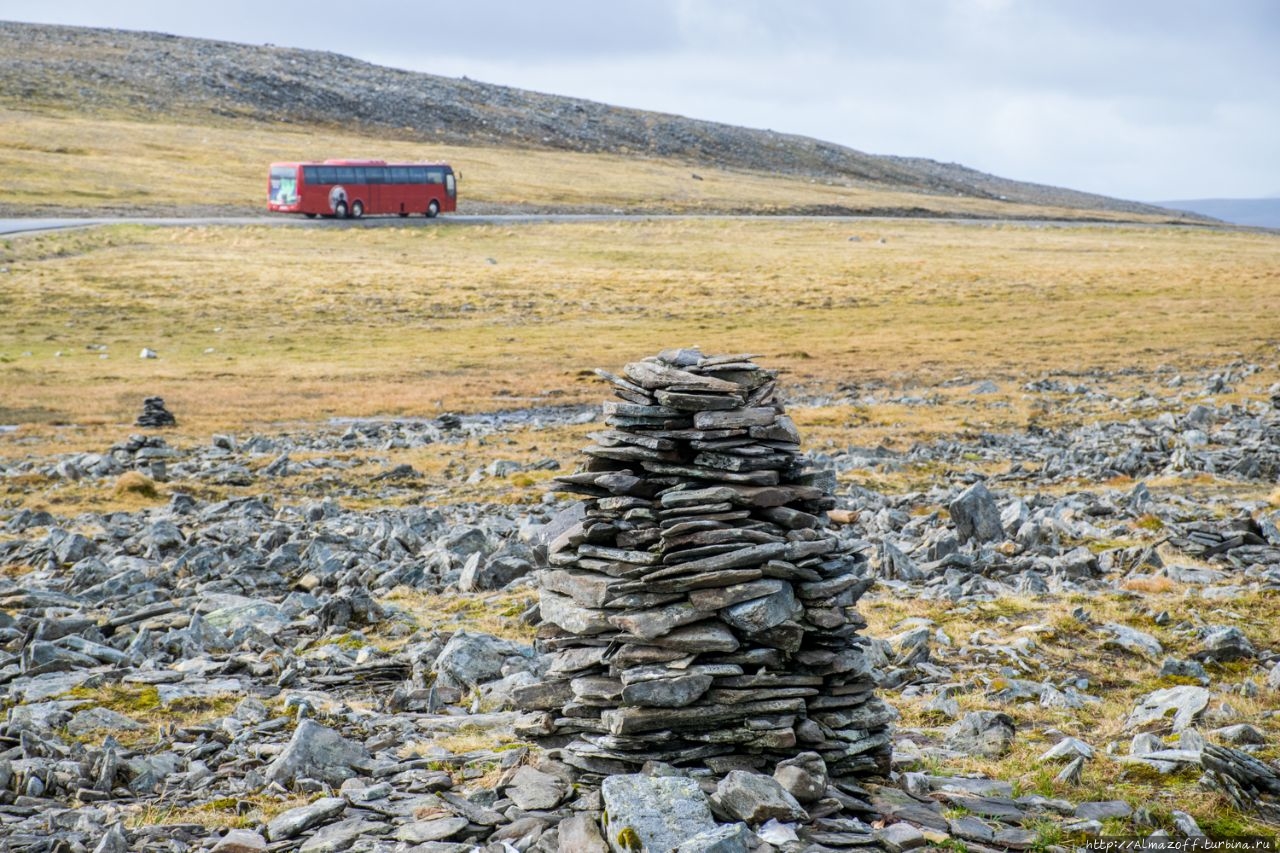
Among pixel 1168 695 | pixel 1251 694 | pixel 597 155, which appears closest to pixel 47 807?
pixel 1168 695

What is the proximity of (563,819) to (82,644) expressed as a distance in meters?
8.47

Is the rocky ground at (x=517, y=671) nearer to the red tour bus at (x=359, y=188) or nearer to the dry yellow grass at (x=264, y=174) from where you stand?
the red tour bus at (x=359, y=188)

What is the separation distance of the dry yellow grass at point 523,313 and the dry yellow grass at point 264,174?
73.8 ft

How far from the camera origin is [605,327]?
209 feet

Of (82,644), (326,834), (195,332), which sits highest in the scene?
(326,834)

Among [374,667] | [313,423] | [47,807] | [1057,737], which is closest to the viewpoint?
[47,807]

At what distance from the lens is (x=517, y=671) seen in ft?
46.4

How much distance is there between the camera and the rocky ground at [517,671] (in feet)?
32.3

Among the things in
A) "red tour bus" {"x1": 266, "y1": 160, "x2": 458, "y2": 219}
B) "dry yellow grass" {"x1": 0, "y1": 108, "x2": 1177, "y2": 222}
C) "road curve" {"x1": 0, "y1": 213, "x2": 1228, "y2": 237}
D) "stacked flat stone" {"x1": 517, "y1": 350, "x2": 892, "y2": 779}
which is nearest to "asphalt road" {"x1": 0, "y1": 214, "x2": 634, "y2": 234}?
"road curve" {"x1": 0, "y1": 213, "x2": 1228, "y2": 237}

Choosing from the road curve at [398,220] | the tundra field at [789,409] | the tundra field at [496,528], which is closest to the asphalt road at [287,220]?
the road curve at [398,220]

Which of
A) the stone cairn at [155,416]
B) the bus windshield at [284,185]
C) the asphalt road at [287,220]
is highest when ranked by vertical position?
the bus windshield at [284,185]

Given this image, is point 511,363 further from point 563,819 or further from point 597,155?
point 597,155

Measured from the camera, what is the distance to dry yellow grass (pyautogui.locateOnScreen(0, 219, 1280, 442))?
1816 inches

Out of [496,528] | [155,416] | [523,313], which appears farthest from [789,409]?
[523,313]
